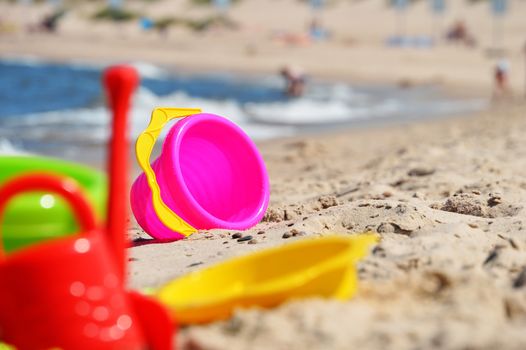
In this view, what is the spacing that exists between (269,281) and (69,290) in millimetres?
715

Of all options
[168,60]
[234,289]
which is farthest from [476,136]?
[168,60]

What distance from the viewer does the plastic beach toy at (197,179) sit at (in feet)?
13.6

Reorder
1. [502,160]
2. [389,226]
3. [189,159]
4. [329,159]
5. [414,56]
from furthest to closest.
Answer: [414,56] < [329,159] < [502,160] < [189,159] < [389,226]

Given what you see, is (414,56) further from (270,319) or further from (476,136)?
(270,319)

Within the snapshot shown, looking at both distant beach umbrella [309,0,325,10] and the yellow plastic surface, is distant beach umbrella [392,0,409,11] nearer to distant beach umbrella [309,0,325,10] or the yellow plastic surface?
distant beach umbrella [309,0,325,10]

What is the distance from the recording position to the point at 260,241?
383 centimetres

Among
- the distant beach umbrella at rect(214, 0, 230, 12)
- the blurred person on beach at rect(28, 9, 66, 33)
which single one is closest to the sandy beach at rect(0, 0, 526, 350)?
the blurred person on beach at rect(28, 9, 66, 33)

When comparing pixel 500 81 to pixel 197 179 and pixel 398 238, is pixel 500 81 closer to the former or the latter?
pixel 197 179

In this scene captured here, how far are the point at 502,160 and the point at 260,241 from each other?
2956mm

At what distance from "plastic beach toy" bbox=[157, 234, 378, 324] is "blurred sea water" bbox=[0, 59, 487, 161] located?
6.26 meters

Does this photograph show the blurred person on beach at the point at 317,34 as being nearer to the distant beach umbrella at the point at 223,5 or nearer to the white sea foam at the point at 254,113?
the distant beach umbrella at the point at 223,5

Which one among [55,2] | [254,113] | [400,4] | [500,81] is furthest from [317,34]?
[55,2]

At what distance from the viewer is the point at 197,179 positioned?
469cm

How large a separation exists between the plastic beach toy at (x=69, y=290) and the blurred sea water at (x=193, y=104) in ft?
21.6
